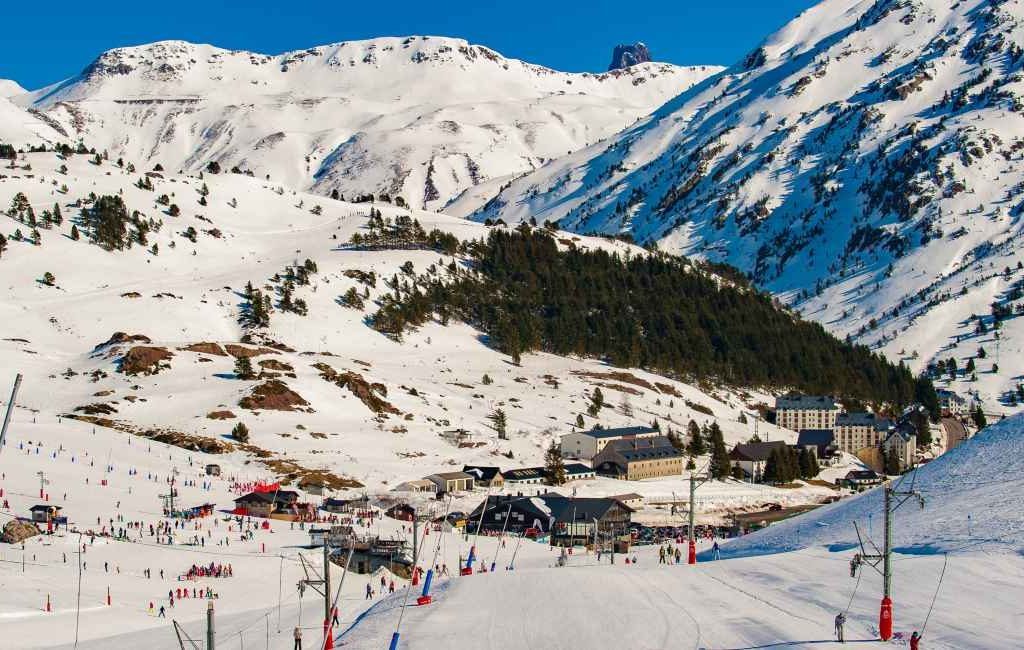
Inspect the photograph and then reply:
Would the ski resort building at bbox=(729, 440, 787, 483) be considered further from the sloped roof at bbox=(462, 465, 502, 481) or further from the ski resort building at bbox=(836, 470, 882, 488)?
the sloped roof at bbox=(462, 465, 502, 481)

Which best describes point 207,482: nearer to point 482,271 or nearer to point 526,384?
point 526,384

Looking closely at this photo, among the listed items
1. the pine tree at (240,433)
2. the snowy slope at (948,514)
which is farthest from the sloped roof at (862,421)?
the snowy slope at (948,514)

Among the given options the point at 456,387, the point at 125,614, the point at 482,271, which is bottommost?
the point at 125,614

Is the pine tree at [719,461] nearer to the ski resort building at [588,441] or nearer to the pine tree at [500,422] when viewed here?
the ski resort building at [588,441]

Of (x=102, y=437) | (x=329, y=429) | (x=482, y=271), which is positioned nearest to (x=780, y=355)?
(x=482, y=271)

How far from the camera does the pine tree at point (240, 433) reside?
95688 millimetres

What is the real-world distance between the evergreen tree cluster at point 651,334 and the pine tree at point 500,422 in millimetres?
38096

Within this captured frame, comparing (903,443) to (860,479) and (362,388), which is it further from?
(362,388)

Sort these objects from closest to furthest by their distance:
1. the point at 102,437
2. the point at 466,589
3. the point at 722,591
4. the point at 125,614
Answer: the point at 722,591 < the point at 466,589 < the point at 125,614 < the point at 102,437

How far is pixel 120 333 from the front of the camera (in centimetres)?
12575

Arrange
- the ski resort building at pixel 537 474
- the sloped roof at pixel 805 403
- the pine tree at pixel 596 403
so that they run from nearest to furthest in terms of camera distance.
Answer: the ski resort building at pixel 537 474 → the pine tree at pixel 596 403 → the sloped roof at pixel 805 403

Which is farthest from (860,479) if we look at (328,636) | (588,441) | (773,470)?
(328,636)

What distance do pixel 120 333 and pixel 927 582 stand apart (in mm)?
108439

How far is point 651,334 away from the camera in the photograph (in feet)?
609
